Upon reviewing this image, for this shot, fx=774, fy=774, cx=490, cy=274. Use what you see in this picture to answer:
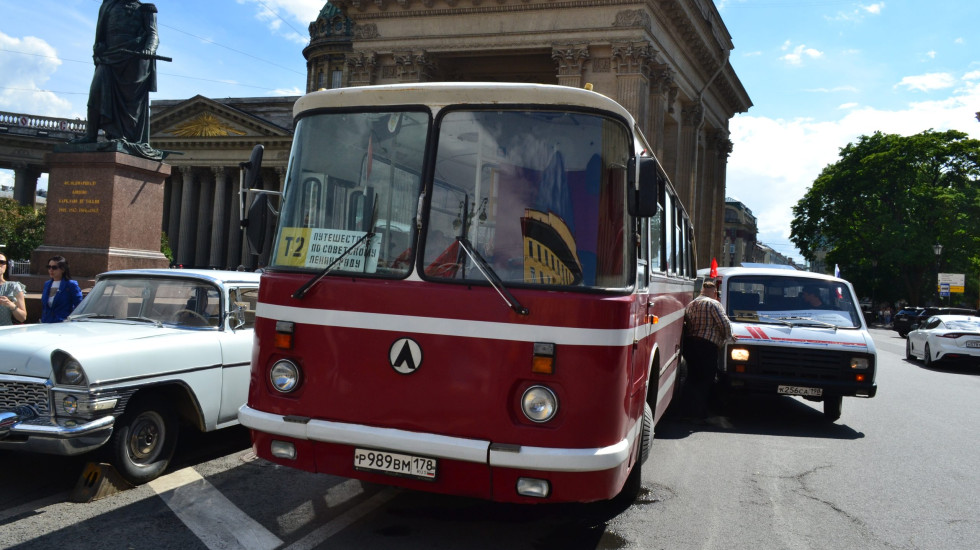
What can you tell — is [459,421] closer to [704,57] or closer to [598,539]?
[598,539]

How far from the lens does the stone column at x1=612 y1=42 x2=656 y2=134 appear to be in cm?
3381

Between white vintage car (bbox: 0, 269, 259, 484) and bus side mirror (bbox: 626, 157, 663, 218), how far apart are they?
3471mm

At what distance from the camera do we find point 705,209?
52750 millimetres

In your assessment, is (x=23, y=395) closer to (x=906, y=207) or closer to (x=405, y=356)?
(x=405, y=356)

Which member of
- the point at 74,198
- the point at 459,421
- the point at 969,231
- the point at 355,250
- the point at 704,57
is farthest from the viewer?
the point at 969,231

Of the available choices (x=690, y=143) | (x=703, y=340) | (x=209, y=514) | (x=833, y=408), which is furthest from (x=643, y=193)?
(x=690, y=143)

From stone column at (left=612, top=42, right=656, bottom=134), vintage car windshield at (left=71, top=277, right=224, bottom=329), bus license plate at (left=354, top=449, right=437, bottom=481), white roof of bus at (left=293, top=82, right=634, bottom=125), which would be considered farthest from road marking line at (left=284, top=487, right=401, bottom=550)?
stone column at (left=612, top=42, right=656, bottom=134)

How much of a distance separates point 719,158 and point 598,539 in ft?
175

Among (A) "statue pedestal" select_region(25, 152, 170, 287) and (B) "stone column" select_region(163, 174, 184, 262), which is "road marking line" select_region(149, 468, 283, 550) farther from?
(B) "stone column" select_region(163, 174, 184, 262)

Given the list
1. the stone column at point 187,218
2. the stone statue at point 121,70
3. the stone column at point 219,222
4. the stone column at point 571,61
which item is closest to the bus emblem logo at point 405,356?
the stone statue at point 121,70

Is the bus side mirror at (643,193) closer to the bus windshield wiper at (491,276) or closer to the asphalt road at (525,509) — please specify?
the bus windshield wiper at (491,276)

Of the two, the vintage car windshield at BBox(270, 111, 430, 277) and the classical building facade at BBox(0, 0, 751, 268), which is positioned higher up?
the classical building facade at BBox(0, 0, 751, 268)

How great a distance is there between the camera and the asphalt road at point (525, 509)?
484 centimetres

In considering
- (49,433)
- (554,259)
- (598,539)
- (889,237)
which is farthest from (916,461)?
(889,237)
